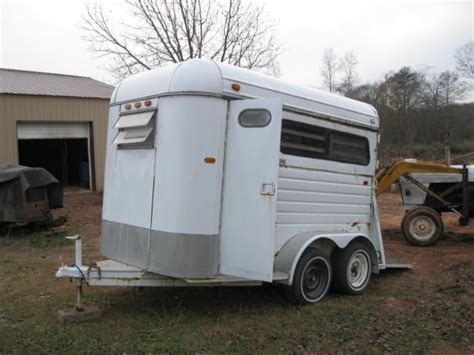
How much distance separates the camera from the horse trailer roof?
5.22 m

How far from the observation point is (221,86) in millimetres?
5254

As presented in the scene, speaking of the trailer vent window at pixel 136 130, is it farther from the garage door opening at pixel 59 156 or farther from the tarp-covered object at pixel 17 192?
the garage door opening at pixel 59 156

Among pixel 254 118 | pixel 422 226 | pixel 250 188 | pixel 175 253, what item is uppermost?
pixel 254 118

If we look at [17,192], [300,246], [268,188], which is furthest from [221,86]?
[17,192]

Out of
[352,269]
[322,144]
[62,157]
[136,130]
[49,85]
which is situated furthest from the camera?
[62,157]

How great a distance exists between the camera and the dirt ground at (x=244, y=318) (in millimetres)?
4762

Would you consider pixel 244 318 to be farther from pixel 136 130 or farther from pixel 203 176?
pixel 136 130

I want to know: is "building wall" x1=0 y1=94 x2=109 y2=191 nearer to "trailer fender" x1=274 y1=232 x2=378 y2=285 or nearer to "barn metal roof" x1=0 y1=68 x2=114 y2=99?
"barn metal roof" x1=0 y1=68 x2=114 y2=99

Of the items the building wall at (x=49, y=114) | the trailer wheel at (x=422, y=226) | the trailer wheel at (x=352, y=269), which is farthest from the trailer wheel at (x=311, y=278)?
the building wall at (x=49, y=114)

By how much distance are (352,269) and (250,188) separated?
7.41ft

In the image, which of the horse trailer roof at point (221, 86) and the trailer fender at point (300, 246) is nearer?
the horse trailer roof at point (221, 86)

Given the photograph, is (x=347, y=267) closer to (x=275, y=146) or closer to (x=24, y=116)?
(x=275, y=146)

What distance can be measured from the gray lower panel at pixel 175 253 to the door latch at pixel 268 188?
700 mm

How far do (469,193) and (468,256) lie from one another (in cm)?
229
